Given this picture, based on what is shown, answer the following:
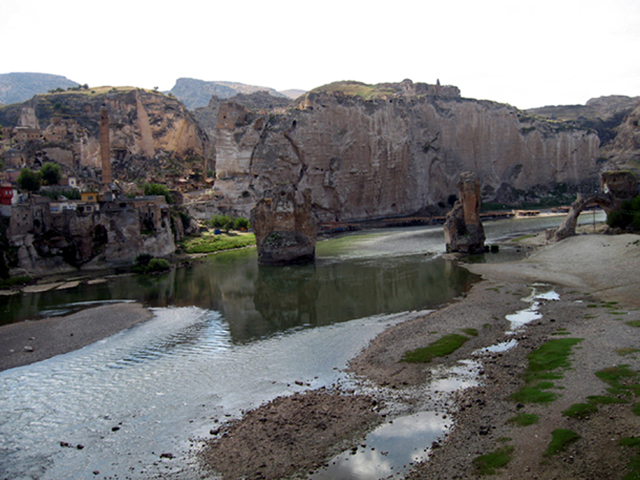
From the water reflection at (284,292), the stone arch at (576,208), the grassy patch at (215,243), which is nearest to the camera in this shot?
the water reflection at (284,292)

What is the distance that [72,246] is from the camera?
4969cm

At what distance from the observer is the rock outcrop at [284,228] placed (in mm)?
49469

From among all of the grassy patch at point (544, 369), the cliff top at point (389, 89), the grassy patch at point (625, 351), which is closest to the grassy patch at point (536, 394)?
the grassy patch at point (544, 369)

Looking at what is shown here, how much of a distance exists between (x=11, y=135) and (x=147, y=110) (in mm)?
27730

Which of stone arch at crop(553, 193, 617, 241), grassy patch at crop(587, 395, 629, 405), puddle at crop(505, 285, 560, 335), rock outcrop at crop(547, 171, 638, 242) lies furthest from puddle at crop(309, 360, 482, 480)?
rock outcrop at crop(547, 171, 638, 242)

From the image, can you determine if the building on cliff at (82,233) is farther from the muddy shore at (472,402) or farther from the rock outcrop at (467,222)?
the rock outcrop at (467,222)

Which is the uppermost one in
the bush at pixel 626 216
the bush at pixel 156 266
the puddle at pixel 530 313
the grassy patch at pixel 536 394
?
the bush at pixel 626 216

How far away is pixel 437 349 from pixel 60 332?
67.5ft

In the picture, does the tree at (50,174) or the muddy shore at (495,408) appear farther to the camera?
the tree at (50,174)

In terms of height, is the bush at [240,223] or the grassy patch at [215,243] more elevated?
the bush at [240,223]

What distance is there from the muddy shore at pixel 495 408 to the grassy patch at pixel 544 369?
24 cm

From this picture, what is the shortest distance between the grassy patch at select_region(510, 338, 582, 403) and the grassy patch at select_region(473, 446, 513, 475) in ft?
10.2

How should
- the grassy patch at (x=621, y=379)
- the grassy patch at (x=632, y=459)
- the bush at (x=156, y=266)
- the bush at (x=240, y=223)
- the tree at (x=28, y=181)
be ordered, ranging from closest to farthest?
the grassy patch at (x=632, y=459)
the grassy patch at (x=621, y=379)
the bush at (x=156, y=266)
the tree at (x=28, y=181)
the bush at (x=240, y=223)

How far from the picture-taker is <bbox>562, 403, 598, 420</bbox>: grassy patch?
13509mm
